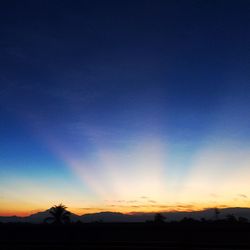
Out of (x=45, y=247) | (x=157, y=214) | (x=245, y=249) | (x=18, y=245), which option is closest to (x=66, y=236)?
(x=45, y=247)

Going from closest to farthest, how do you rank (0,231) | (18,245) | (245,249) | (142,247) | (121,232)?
(245,249) < (142,247) < (18,245) < (0,231) < (121,232)

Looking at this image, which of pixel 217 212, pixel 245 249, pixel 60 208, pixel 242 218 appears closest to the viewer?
pixel 245 249

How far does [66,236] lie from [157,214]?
225ft

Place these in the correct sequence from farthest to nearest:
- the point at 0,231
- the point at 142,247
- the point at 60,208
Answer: the point at 60,208, the point at 0,231, the point at 142,247

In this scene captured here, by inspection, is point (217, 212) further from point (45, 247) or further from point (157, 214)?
point (45, 247)

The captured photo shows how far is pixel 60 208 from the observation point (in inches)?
2736

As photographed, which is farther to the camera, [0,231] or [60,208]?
[60,208]

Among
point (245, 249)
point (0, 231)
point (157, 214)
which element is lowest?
point (245, 249)

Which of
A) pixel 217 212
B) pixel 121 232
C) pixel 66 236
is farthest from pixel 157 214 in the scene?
pixel 66 236

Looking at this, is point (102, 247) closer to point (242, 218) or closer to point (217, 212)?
point (242, 218)

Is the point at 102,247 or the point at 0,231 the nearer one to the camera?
the point at 102,247

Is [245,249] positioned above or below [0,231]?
below

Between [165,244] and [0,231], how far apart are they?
47.2ft

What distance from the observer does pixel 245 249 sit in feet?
Result: 47.8
